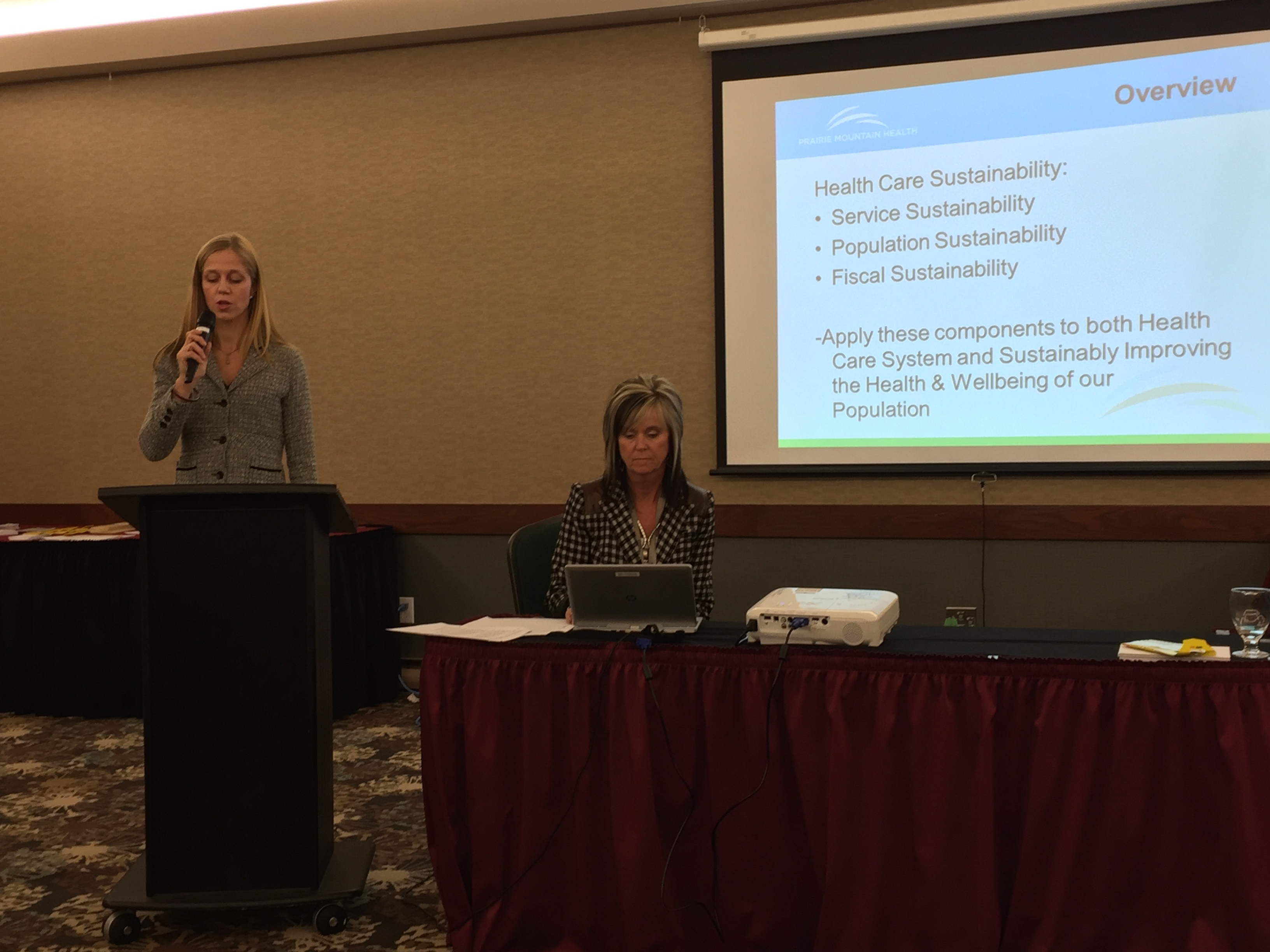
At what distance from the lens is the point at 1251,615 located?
76.6 inches

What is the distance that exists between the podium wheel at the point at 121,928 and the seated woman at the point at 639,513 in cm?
113

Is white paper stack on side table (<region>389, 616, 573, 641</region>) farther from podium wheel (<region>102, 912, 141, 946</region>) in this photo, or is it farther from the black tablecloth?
the black tablecloth

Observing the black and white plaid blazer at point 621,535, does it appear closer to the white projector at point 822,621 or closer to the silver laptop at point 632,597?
the silver laptop at point 632,597

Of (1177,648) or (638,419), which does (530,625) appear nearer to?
(638,419)

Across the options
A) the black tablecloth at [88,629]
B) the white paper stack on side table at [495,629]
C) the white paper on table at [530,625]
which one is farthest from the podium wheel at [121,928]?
the black tablecloth at [88,629]

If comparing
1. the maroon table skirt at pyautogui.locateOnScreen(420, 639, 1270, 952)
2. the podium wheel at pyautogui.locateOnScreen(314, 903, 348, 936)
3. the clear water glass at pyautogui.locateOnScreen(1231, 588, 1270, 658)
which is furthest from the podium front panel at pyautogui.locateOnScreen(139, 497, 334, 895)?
the clear water glass at pyautogui.locateOnScreen(1231, 588, 1270, 658)

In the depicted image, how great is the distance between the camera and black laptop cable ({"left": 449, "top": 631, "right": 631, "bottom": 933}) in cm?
209

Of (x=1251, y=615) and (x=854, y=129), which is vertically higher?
(x=854, y=129)

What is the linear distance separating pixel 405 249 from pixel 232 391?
7.06 feet

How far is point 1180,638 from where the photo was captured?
214cm

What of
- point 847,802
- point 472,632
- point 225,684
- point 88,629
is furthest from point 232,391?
point 88,629

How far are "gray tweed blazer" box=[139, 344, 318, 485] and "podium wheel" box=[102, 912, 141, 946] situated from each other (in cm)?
96

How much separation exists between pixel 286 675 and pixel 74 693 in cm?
263

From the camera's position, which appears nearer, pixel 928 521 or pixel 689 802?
pixel 689 802
